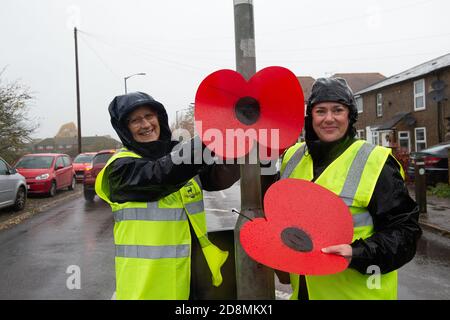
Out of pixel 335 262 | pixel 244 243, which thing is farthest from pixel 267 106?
pixel 335 262

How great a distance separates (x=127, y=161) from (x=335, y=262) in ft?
3.46

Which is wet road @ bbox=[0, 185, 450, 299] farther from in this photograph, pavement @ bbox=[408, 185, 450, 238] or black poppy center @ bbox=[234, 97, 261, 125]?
black poppy center @ bbox=[234, 97, 261, 125]

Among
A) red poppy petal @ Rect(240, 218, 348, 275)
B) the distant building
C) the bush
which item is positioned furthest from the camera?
the distant building

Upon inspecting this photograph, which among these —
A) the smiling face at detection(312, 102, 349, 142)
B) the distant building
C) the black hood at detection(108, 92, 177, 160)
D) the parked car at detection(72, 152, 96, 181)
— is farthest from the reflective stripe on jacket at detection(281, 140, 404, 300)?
the distant building

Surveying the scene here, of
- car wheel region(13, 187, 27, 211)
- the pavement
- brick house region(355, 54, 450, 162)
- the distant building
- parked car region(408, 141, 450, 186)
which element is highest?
the distant building

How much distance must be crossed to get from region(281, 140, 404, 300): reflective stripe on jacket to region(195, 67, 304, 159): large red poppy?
35cm

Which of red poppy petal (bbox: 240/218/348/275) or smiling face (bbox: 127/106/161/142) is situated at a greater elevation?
smiling face (bbox: 127/106/161/142)

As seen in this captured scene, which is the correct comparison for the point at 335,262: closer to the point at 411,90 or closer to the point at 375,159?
the point at 375,159

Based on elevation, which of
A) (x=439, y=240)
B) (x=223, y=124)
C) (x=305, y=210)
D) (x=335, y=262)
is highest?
(x=223, y=124)

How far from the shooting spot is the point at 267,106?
151cm

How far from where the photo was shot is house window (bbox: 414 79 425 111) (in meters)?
19.1

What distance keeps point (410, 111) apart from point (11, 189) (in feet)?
62.9

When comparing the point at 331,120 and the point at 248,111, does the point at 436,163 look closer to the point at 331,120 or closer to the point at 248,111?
the point at 331,120
